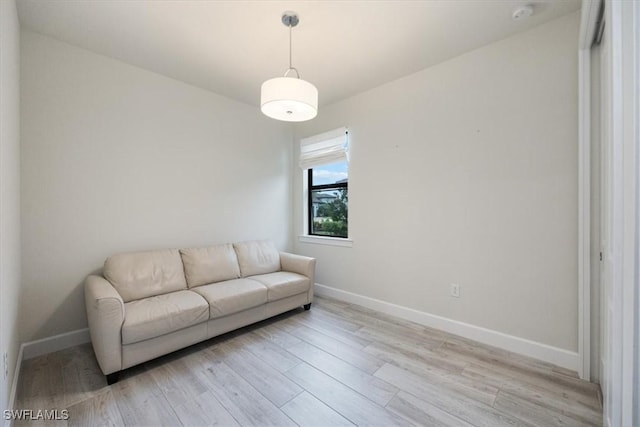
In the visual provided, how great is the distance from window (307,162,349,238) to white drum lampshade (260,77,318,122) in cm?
174

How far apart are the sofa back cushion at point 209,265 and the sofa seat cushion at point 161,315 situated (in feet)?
1.10

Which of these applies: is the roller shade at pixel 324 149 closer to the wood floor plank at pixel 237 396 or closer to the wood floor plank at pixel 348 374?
the wood floor plank at pixel 348 374

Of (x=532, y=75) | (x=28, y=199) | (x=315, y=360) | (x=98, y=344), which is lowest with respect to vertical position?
(x=315, y=360)

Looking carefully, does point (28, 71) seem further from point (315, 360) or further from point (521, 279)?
point (521, 279)

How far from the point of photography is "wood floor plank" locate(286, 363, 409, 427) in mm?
1522

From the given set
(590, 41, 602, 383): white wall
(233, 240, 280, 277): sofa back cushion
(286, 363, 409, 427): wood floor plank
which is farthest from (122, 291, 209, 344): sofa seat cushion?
(590, 41, 602, 383): white wall

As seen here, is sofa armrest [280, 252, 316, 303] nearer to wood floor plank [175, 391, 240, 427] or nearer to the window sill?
the window sill

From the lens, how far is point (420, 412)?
1578 mm

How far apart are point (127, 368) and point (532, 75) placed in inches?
153

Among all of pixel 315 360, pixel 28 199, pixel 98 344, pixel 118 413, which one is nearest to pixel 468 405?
pixel 315 360

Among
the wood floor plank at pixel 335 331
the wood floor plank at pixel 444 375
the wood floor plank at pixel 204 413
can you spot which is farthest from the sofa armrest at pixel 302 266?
the wood floor plank at pixel 204 413

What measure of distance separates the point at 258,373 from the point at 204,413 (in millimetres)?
448

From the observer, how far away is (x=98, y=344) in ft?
5.96

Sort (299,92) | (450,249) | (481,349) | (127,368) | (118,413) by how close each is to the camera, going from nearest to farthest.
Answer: (118,413) → (299,92) → (127,368) → (481,349) → (450,249)
